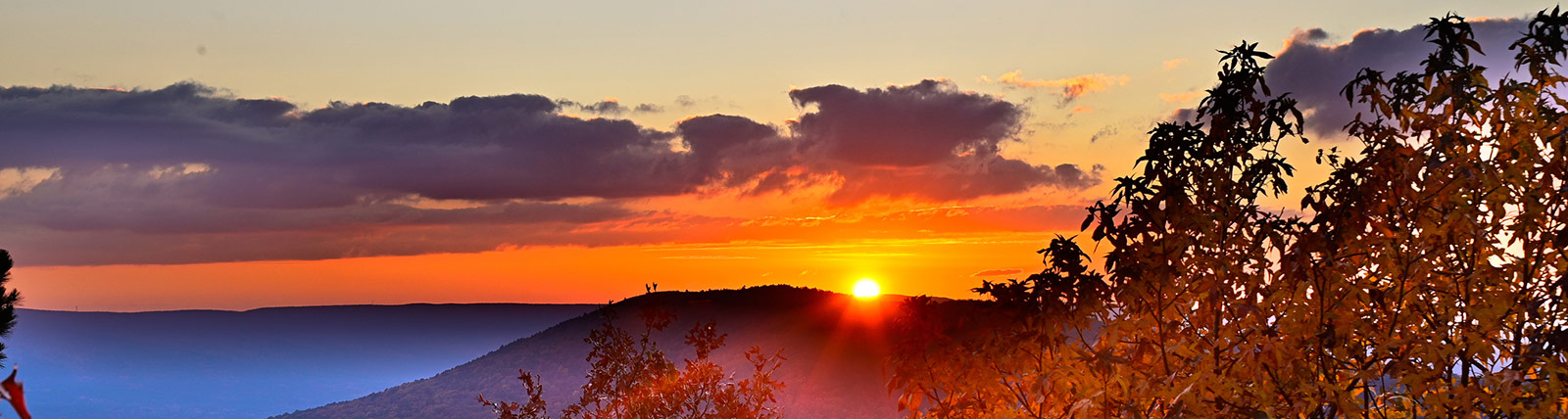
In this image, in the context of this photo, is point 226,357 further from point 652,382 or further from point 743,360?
point 652,382

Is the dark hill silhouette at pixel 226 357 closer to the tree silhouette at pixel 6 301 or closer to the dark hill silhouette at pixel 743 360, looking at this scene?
the dark hill silhouette at pixel 743 360

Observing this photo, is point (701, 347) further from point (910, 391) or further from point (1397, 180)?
point (1397, 180)

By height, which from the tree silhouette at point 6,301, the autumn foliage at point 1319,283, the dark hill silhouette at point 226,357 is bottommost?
the autumn foliage at point 1319,283

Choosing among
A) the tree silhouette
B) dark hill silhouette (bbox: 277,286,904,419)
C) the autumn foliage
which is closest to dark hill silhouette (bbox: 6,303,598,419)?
dark hill silhouette (bbox: 277,286,904,419)

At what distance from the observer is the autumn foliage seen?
7852 millimetres

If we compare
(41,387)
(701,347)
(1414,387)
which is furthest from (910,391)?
(41,387)

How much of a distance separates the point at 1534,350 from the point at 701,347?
9.98 metres

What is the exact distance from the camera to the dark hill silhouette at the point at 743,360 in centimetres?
4453

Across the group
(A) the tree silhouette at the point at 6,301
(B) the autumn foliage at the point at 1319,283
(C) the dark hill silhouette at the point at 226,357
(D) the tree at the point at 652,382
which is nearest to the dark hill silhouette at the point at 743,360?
(D) the tree at the point at 652,382

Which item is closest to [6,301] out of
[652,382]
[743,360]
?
[652,382]

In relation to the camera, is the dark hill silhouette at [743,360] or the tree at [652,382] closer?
the tree at [652,382]

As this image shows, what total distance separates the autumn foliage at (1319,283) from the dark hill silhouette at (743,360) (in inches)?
1328

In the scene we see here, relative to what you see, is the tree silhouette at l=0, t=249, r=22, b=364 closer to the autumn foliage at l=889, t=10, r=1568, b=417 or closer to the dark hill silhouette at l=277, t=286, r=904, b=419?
the autumn foliage at l=889, t=10, r=1568, b=417

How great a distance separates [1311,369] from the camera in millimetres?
8047
